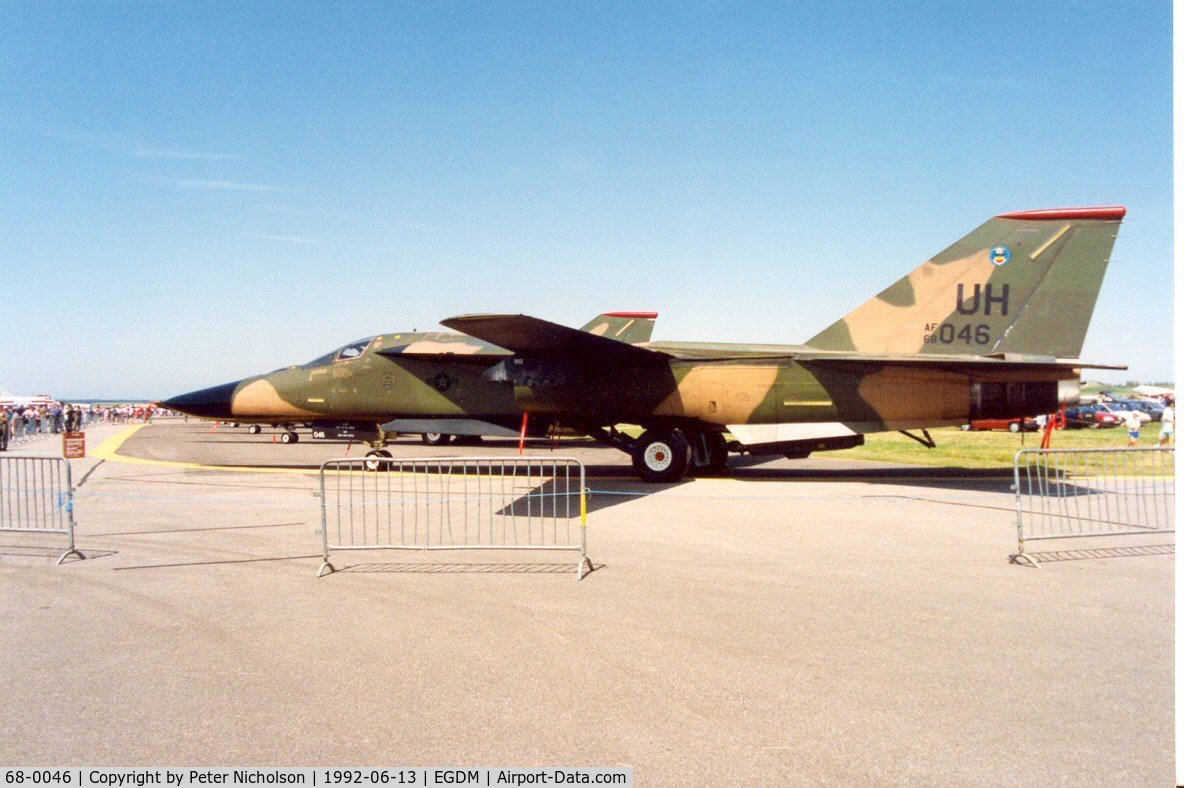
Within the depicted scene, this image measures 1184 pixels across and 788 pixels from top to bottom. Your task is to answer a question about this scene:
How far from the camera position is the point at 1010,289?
12570 millimetres

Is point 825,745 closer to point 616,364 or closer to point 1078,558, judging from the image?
point 1078,558

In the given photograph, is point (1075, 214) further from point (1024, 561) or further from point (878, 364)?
point (1024, 561)

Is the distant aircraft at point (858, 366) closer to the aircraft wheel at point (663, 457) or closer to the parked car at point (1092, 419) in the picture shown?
the aircraft wheel at point (663, 457)

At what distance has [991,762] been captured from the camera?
3.16 m

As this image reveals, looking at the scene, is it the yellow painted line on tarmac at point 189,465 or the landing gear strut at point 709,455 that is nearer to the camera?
the landing gear strut at point 709,455

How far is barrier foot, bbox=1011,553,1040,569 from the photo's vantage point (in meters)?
6.60

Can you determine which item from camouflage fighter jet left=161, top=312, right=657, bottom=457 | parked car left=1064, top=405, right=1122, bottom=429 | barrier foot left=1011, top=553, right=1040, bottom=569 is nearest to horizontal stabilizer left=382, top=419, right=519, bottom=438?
camouflage fighter jet left=161, top=312, right=657, bottom=457

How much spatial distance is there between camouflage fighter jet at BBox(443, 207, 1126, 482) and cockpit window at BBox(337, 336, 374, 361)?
10.6 feet

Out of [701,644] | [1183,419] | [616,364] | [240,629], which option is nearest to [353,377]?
[616,364]

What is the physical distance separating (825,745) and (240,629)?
3.68m

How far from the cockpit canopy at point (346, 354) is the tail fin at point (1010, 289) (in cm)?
1007

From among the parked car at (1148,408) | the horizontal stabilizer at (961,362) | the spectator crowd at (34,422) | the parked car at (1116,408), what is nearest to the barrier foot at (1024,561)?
the horizontal stabilizer at (961,362)

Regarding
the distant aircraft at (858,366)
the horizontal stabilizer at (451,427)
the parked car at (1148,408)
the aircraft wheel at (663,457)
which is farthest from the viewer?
the parked car at (1148,408)

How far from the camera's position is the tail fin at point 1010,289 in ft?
40.5
